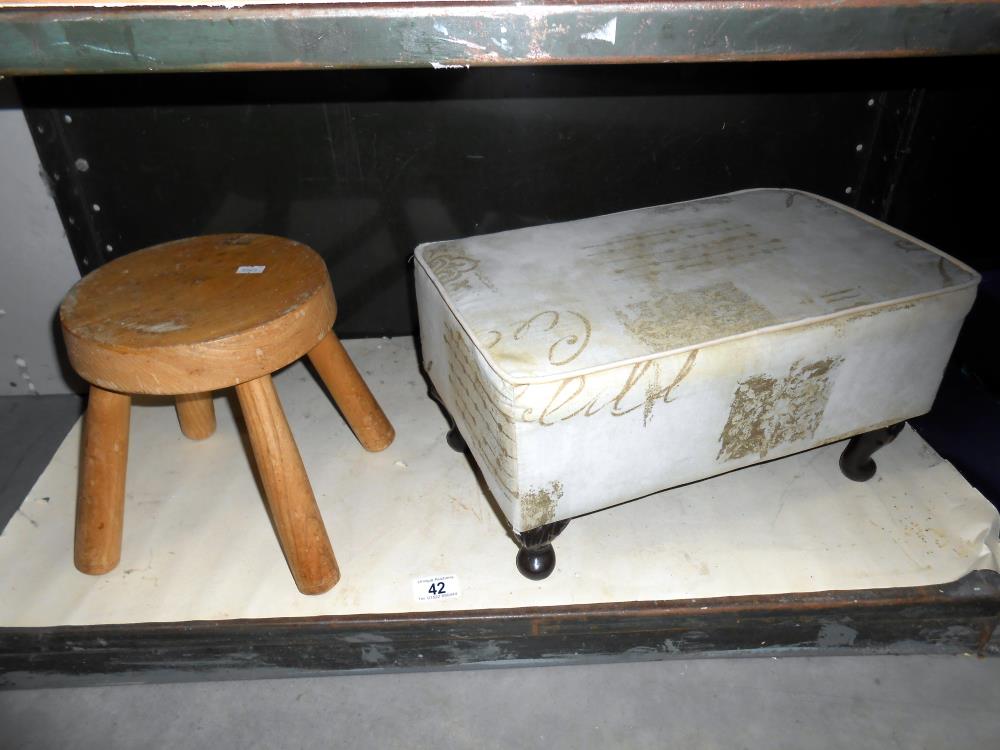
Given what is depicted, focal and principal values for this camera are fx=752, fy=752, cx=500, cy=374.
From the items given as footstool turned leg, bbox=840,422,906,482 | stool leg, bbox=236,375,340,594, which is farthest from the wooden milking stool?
footstool turned leg, bbox=840,422,906,482

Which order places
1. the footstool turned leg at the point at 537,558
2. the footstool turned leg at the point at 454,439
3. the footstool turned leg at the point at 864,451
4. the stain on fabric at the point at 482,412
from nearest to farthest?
1. the stain on fabric at the point at 482,412
2. the footstool turned leg at the point at 537,558
3. the footstool turned leg at the point at 864,451
4. the footstool turned leg at the point at 454,439

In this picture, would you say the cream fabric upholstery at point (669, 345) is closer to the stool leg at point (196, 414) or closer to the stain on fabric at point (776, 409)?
the stain on fabric at point (776, 409)

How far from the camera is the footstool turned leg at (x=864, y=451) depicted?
878 millimetres

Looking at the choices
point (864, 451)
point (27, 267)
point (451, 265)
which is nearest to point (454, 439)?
point (451, 265)

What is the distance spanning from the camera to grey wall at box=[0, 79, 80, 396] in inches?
39.8

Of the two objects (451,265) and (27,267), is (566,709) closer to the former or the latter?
(451,265)

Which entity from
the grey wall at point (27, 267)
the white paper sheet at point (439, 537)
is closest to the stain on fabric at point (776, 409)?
the white paper sheet at point (439, 537)

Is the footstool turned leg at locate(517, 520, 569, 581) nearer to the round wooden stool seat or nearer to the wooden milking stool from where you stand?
the wooden milking stool

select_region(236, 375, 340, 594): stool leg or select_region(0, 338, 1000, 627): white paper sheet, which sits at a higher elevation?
select_region(236, 375, 340, 594): stool leg

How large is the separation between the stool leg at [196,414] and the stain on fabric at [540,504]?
517 millimetres

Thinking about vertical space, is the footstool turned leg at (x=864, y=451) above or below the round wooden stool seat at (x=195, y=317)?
below

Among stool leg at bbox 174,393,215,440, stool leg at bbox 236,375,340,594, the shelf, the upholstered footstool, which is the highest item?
the shelf

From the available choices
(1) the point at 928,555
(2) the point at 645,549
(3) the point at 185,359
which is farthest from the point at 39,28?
(1) the point at 928,555

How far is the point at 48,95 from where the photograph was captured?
98cm
